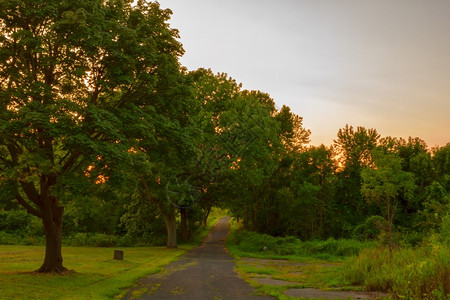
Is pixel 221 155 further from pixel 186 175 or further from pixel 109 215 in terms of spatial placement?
pixel 109 215

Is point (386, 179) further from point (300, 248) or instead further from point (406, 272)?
point (406, 272)

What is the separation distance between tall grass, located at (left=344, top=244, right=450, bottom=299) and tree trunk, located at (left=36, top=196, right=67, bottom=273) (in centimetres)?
1556

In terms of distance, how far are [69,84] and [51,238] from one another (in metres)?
8.71

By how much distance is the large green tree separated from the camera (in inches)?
560

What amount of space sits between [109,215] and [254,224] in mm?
24879

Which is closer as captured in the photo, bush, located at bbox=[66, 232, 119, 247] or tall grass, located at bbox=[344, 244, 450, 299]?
tall grass, located at bbox=[344, 244, 450, 299]

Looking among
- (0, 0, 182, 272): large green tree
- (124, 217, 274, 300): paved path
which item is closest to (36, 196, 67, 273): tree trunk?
(0, 0, 182, 272): large green tree

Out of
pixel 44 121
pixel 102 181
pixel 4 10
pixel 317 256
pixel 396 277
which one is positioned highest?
pixel 4 10

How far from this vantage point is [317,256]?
3172 cm

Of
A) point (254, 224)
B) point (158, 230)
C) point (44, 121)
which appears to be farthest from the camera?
point (254, 224)

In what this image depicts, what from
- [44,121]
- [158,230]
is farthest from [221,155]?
[44,121]

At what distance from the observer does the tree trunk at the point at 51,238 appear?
1830cm

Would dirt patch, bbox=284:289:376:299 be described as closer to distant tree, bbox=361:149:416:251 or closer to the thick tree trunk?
the thick tree trunk

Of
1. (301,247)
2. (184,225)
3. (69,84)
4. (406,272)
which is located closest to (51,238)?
(69,84)
